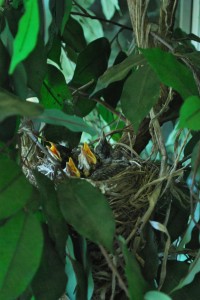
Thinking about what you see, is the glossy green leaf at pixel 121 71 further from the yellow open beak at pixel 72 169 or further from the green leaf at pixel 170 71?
the yellow open beak at pixel 72 169

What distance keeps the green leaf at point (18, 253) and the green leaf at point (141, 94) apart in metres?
0.18

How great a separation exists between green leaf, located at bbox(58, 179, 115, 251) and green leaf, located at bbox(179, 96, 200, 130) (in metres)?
0.11

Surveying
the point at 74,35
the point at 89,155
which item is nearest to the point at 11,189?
the point at 89,155

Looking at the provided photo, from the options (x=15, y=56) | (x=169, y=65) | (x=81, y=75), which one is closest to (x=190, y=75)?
(x=169, y=65)

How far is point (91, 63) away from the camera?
710 mm

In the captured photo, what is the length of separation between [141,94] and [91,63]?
24cm

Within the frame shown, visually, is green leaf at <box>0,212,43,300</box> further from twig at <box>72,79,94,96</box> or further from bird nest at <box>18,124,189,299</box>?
twig at <box>72,79,94,96</box>

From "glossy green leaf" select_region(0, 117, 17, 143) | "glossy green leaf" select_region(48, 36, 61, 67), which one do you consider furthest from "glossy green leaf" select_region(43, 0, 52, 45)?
"glossy green leaf" select_region(48, 36, 61, 67)

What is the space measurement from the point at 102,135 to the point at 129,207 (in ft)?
0.75

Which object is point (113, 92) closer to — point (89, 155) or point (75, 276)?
point (89, 155)

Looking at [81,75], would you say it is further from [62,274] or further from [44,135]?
[62,274]

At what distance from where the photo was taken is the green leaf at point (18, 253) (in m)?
0.37

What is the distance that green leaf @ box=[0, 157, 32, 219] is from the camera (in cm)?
37

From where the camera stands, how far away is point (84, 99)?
2.41ft
